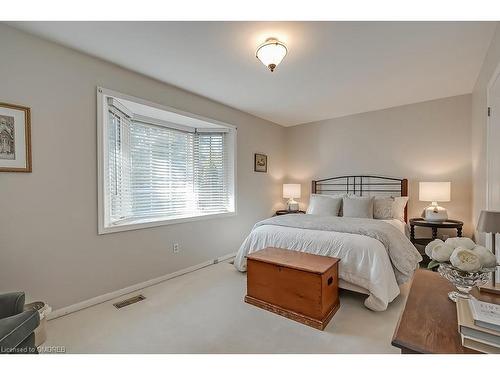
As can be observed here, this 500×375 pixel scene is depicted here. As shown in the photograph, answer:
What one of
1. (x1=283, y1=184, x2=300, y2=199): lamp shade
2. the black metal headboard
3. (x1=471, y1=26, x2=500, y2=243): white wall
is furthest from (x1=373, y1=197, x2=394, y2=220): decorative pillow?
(x1=283, y1=184, x2=300, y2=199): lamp shade

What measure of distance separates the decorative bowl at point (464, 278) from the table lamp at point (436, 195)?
2.68 meters

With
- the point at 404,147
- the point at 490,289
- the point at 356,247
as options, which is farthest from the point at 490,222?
the point at 404,147

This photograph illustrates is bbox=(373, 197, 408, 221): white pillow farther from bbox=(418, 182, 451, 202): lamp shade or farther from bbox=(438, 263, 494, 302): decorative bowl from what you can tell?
bbox=(438, 263, 494, 302): decorative bowl

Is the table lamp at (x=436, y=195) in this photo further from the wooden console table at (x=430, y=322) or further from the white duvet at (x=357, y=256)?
the wooden console table at (x=430, y=322)

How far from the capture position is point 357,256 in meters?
2.42

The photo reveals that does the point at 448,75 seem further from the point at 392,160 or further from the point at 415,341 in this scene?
the point at 415,341

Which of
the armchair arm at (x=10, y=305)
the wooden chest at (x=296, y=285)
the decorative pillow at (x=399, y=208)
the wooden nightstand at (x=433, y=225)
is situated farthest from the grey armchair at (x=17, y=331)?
the wooden nightstand at (x=433, y=225)

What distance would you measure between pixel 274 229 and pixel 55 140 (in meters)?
2.36

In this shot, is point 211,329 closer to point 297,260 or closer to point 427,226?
point 297,260

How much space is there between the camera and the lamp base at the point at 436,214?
3455mm

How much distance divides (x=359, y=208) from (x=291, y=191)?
4.97 ft

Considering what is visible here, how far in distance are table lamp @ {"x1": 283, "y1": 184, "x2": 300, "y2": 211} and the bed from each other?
1.61 m

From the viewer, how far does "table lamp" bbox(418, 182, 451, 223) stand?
3422 mm
